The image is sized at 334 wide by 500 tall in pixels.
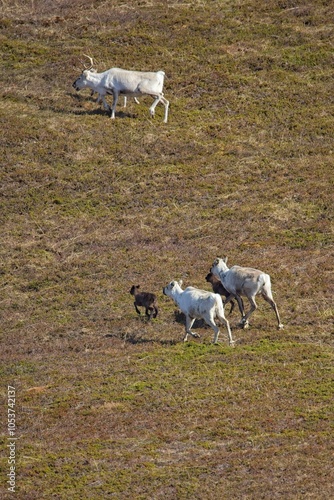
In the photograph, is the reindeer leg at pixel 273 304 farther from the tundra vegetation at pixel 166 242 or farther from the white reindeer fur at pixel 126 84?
the white reindeer fur at pixel 126 84

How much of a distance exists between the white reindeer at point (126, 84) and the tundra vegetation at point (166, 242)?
703 millimetres

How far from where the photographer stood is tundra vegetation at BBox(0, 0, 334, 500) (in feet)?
66.3

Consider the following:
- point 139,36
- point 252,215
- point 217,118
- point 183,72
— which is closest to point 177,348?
point 252,215

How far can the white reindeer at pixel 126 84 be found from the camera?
37.7m

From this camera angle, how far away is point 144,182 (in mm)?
35094

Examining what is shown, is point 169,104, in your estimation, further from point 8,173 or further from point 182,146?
point 8,173

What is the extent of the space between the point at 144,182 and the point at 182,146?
8.59 feet

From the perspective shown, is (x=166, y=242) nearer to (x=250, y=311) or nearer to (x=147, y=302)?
(x=147, y=302)

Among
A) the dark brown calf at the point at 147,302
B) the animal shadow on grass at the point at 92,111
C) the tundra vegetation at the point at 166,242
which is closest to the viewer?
the tundra vegetation at the point at 166,242

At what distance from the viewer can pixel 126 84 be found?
37.7m

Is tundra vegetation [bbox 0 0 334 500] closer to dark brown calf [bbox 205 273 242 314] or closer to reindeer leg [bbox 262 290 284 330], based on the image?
reindeer leg [bbox 262 290 284 330]

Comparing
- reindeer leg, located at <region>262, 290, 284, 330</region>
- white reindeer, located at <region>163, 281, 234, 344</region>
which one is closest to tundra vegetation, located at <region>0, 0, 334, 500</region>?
reindeer leg, located at <region>262, 290, 284, 330</region>

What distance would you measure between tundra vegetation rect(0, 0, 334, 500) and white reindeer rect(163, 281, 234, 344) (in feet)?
1.75

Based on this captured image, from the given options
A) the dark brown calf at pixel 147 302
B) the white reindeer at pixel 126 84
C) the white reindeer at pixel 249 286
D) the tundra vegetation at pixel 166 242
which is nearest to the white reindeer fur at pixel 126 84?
the white reindeer at pixel 126 84
